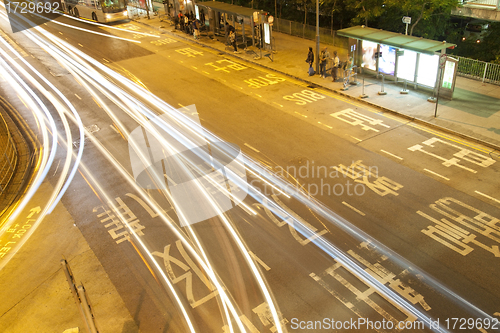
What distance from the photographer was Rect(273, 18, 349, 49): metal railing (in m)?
27.8

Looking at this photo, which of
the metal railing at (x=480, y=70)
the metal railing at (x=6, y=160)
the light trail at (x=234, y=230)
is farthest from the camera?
the metal railing at (x=480, y=70)

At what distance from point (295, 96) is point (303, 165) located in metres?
7.30

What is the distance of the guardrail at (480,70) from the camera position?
64.7ft

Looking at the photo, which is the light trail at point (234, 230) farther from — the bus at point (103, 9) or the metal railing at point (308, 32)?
the bus at point (103, 9)

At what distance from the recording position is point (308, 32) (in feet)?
101

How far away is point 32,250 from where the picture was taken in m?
11.9

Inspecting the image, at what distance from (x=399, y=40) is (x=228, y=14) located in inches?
557

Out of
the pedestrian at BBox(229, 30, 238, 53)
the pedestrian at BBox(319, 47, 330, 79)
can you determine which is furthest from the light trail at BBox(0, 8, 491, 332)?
the pedestrian at BBox(229, 30, 238, 53)

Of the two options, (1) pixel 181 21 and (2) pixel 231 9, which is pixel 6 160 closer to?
(2) pixel 231 9

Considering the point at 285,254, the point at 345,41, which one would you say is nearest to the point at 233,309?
the point at 285,254

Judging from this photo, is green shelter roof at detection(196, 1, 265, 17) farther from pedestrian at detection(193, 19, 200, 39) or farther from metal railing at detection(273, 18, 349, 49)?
metal railing at detection(273, 18, 349, 49)

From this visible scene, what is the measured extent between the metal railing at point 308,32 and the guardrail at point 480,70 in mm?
8496

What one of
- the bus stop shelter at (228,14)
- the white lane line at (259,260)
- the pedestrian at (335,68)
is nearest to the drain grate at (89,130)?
the white lane line at (259,260)

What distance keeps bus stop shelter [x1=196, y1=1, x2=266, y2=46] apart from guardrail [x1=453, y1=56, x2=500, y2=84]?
12.7m
